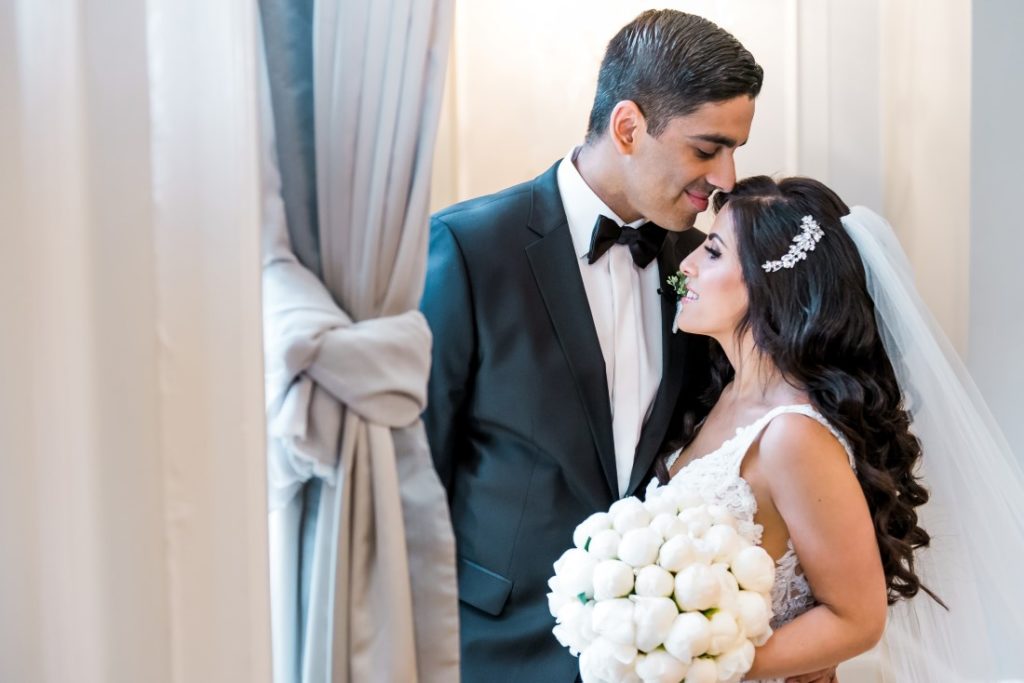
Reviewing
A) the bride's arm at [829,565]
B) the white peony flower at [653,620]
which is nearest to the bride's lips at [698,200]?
the bride's arm at [829,565]

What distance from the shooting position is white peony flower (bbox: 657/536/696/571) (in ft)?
6.07

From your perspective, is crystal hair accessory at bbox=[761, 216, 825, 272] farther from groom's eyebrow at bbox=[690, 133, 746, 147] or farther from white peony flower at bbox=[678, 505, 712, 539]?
white peony flower at bbox=[678, 505, 712, 539]

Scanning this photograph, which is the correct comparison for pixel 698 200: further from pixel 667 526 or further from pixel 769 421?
pixel 667 526

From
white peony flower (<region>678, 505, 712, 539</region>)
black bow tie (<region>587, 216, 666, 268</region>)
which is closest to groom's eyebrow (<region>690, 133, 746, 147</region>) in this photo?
black bow tie (<region>587, 216, 666, 268</region>)

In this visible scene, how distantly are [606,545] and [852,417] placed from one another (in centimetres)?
64

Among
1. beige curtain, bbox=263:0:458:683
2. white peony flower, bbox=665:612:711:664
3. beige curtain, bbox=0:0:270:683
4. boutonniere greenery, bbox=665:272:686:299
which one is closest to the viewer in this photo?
beige curtain, bbox=0:0:270:683

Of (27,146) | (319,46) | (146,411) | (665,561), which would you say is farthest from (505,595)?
(27,146)

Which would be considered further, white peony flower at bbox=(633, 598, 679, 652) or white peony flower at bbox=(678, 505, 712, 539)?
white peony flower at bbox=(678, 505, 712, 539)

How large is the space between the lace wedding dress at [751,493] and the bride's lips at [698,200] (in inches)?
18.9

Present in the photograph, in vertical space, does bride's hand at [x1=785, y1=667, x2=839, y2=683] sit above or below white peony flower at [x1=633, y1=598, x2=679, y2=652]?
below

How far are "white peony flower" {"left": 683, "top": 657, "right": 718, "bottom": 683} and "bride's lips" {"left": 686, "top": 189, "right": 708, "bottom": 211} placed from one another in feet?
3.23

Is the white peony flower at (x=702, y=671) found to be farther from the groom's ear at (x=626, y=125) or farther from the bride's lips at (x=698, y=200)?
the groom's ear at (x=626, y=125)

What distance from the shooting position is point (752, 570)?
1888mm

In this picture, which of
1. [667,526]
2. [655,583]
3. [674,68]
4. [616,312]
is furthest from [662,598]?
[674,68]
